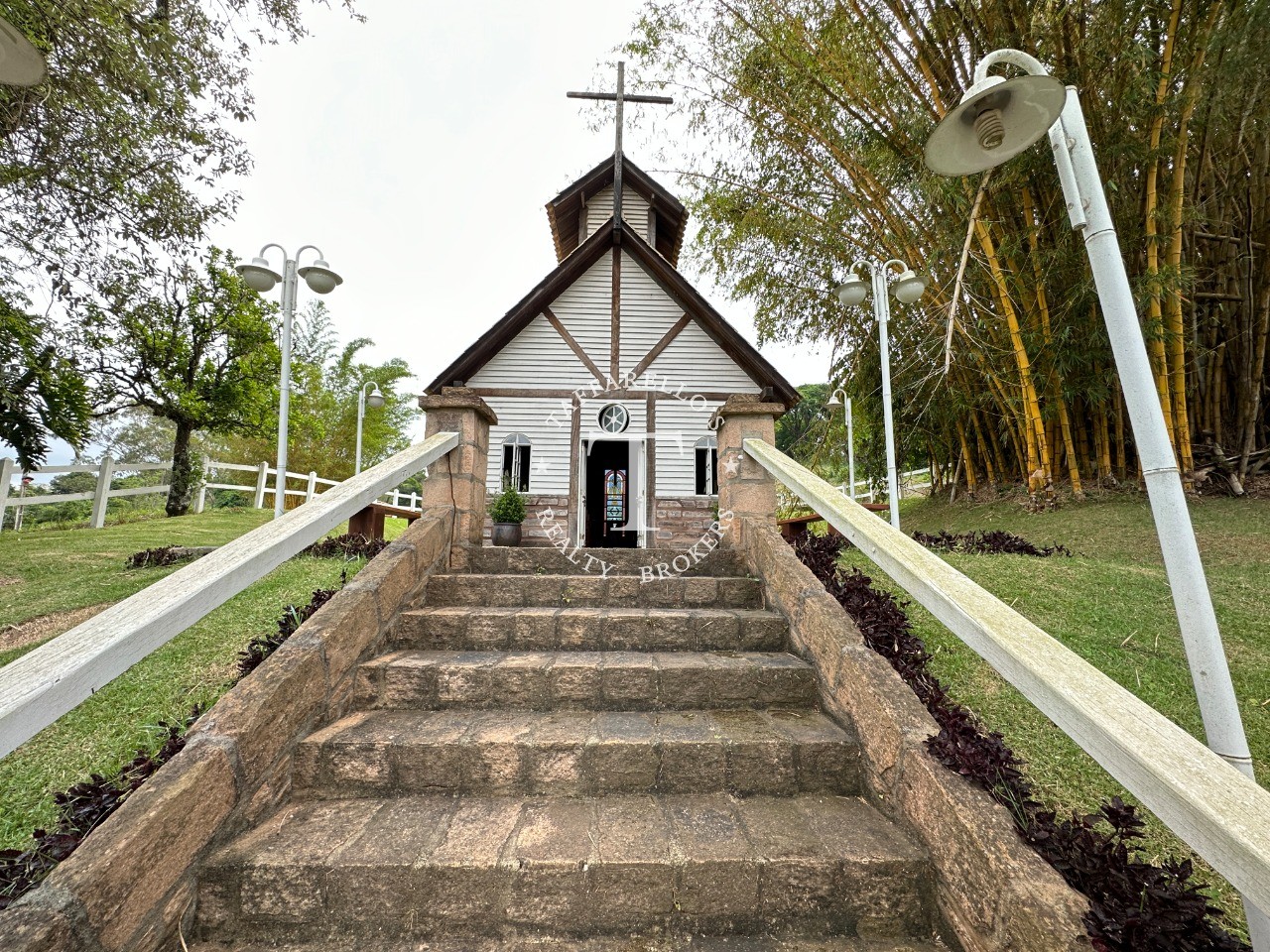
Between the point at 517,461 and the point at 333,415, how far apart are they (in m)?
16.6

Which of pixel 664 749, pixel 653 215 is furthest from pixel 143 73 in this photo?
pixel 664 749

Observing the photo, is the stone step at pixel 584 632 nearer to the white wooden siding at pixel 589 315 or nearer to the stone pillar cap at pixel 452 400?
the stone pillar cap at pixel 452 400

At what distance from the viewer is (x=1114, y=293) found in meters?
1.61

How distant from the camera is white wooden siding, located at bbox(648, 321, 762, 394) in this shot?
7.29 metres

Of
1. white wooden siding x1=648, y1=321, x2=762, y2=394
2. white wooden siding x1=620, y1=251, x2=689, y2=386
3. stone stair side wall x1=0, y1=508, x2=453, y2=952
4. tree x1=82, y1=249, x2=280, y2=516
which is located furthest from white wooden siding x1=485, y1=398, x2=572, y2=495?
tree x1=82, y1=249, x2=280, y2=516

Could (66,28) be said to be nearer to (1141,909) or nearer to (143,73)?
(143,73)

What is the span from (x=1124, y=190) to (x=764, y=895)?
7.81 m

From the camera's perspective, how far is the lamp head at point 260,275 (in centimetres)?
530

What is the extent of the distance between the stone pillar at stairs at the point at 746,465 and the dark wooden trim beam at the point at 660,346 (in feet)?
Result: 12.7

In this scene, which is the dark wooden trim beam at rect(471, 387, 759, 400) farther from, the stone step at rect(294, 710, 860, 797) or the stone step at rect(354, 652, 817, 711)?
the stone step at rect(294, 710, 860, 797)

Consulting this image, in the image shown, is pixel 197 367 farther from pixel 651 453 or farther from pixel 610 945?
pixel 610 945

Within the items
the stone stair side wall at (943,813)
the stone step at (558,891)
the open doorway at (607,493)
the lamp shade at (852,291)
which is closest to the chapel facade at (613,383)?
the open doorway at (607,493)

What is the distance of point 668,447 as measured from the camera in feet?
23.8

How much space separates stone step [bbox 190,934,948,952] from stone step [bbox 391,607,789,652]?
4.02 feet
